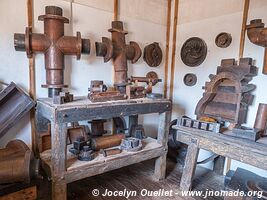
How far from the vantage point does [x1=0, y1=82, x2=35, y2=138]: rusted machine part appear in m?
1.77

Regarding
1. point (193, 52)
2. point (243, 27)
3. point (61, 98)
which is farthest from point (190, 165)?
point (243, 27)

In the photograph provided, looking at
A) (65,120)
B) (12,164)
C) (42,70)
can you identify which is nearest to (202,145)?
(65,120)

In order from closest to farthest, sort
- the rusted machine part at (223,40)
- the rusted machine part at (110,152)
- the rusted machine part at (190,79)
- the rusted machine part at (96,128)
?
1. the rusted machine part at (110,152)
2. the rusted machine part at (96,128)
3. the rusted machine part at (223,40)
4. the rusted machine part at (190,79)

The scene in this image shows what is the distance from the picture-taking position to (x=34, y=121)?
6.66 ft

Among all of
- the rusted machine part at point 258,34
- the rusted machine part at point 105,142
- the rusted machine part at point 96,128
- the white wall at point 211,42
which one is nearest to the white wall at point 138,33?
the white wall at point 211,42

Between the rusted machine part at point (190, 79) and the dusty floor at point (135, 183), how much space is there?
44.7 inches

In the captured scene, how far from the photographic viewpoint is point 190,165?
202 cm

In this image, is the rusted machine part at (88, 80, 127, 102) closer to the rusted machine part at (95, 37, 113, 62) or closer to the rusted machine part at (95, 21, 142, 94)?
the rusted machine part at (95, 21, 142, 94)

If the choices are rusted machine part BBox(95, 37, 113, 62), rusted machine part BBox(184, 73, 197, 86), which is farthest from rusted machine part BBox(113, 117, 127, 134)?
rusted machine part BBox(184, 73, 197, 86)

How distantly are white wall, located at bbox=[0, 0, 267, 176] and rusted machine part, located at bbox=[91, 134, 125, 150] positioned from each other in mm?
612

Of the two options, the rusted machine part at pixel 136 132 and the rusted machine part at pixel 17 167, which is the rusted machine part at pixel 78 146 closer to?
the rusted machine part at pixel 17 167

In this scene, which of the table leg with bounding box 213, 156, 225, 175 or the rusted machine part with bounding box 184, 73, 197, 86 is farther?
the rusted machine part with bounding box 184, 73, 197, 86

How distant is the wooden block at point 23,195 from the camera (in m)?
1.45

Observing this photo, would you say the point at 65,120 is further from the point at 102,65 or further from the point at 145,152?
the point at 102,65
